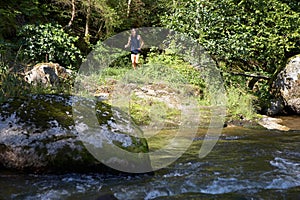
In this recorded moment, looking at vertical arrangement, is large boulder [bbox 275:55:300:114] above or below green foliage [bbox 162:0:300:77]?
below

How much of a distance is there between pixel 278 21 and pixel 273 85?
252 centimetres

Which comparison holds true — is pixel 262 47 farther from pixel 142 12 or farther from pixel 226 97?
pixel 142 12

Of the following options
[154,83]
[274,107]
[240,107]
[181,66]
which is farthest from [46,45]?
[274,107]

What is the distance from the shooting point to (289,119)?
28.2ft

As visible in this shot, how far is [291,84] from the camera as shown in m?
9.74

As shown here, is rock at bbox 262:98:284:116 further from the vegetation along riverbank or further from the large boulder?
the large boulder

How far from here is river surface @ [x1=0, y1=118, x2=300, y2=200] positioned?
2.75 m

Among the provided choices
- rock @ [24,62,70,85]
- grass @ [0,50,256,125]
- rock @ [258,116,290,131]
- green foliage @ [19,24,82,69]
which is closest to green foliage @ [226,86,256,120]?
grass @ [0,50,256,125]

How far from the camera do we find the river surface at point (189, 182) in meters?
2.75

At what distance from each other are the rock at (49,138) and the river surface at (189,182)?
4.5 inches

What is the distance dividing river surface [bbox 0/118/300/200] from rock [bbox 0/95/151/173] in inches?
4.5

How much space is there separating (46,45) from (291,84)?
795 centimetres

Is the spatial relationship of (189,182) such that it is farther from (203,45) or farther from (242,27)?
(242,27)

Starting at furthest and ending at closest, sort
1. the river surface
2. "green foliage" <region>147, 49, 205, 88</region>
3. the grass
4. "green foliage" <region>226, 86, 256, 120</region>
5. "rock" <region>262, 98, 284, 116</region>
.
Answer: "green foliage" <region>147, 49, 205, 88</region>
"rock" <region>262, 98, 284, 116</region>
"green foliage" <region>226, 86, 256, 120</region>
the grass
the river surface
